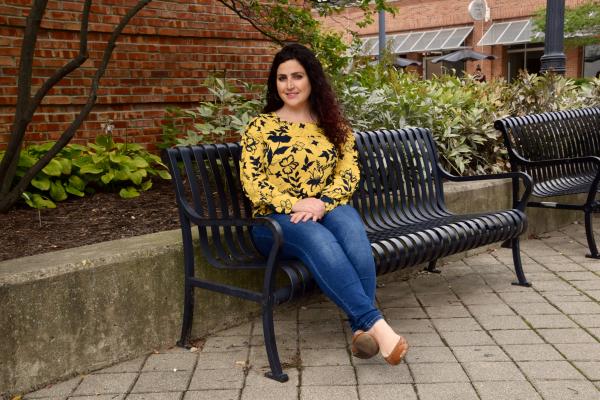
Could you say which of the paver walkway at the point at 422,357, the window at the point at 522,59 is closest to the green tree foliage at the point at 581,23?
the window at the point at 522,59

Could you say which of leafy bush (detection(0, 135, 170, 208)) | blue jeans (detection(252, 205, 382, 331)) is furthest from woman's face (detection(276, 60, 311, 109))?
leafy bush (detection(0, 135, 170, 208))

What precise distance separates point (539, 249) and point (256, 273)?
278cm

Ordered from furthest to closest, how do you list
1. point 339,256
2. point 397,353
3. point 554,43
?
1. point 554,43
2. point 339,256
3. point 397,353

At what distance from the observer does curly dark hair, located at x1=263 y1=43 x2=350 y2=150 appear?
3.83m

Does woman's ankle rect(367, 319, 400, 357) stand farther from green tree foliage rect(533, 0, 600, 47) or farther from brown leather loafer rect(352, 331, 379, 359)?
green tree foliage rect(533, 0, 600, 47)

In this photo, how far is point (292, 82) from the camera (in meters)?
3.79

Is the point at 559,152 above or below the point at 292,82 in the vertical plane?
below

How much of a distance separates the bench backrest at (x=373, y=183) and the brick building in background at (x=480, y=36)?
24611 mm

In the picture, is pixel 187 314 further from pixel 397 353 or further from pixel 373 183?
pixel 373 183

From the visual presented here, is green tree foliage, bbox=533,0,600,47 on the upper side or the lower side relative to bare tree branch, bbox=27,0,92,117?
upper

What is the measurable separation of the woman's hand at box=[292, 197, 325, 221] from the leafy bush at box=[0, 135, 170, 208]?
187cm

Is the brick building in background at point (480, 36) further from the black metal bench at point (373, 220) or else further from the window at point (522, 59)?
the black metal bench at point (373, 220)

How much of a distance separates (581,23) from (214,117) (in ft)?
79.5

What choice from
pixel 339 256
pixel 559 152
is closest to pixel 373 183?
pixel 339 256
